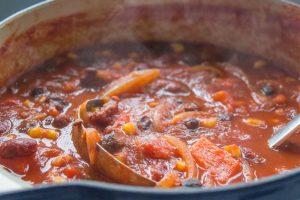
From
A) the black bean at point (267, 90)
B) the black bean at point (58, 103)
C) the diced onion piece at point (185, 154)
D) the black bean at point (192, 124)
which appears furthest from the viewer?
the black bean at point (267, 90)

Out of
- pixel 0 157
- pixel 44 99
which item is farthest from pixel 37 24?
pixel 0 157

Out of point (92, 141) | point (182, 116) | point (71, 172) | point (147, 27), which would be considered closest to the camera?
point (71, 172)

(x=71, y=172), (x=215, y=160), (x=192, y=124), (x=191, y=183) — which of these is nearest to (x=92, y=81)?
(x=192, y=124)

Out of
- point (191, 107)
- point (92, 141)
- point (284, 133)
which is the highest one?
point (92, 141)

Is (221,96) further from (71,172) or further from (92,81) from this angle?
(71,172)

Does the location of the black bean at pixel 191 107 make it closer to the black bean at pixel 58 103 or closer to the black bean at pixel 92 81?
the black bean at pixel 92 81

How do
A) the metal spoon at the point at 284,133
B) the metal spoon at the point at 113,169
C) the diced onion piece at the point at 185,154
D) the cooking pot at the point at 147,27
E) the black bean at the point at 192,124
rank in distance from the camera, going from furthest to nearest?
the cooking pot at the point at 147,27, the black bean at the point at 192,124, the metal spoon at the point at 284,133, the diced onion piece at the point at 185,154, the metal spoon at the point at 113,169

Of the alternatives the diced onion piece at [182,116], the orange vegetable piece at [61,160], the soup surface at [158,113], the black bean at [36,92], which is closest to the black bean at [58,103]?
the soup surface at [158,113]
